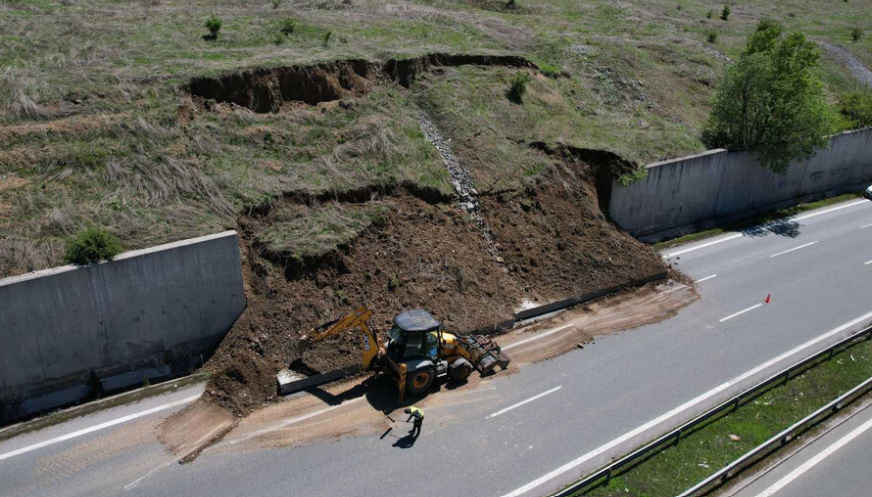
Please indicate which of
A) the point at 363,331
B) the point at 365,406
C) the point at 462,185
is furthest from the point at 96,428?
the point at 462,185

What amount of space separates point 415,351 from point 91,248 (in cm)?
848

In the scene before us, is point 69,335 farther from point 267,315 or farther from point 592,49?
point 592,49

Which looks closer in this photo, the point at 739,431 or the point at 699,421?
the point at 699,421

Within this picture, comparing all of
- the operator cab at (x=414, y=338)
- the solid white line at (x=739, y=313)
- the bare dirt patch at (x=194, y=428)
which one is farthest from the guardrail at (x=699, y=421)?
the bare dirt patch at (x=194, y=428)

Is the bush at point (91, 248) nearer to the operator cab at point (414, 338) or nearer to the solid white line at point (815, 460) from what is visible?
the operator cab at point (414, 338)

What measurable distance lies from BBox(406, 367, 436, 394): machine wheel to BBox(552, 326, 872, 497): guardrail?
445 centimetres

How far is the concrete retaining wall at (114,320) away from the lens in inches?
622

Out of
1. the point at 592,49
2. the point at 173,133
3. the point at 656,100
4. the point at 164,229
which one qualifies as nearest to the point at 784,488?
the point at 164,229

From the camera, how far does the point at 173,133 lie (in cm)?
2164

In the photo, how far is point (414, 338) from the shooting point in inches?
639

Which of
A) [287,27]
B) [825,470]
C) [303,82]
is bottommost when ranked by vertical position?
[825,470]

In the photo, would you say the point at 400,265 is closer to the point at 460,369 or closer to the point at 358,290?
the point at 358,290

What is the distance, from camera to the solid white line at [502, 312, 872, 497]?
1441 centimetres

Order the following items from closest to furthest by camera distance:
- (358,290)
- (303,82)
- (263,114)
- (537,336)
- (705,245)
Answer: (358,290) → (537,336) → (263,114) → (303,82) → (705,245)
